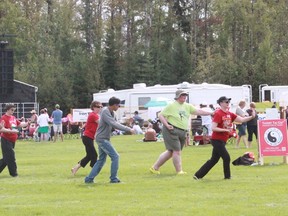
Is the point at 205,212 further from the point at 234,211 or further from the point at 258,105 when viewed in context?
the point at 258,105

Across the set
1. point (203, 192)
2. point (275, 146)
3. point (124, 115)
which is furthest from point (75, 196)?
Result: point (124, 115)

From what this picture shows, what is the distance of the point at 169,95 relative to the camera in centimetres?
4700

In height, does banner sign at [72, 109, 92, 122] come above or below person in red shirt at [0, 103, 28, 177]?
above

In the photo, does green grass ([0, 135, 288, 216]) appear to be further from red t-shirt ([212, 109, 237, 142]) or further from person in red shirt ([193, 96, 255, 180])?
red t-shirt ([212, 109, 237, 142])

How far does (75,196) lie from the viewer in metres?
13.5

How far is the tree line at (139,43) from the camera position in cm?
6456

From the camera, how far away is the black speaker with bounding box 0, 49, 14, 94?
36.1 meters

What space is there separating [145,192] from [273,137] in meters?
6.65

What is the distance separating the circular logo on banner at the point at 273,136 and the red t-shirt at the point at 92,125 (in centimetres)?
466

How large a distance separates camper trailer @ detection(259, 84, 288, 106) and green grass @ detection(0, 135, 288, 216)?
87.3 ft

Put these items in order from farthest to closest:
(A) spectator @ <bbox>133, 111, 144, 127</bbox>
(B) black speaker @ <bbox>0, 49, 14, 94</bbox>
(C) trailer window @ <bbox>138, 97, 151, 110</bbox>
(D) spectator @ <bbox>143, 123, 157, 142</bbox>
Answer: (C) trailer window @ <bbox>138, 97, 151, 110</bbox>, (A) spectator @ <bbox>133, 111, 144, 127</bbox>, (B) black speaker @ <bbox>0, 49, 14, 94</bbox>, (D) spectator @ <bbox>143, 123, 157, 142</bbox>

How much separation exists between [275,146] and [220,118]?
4441mm

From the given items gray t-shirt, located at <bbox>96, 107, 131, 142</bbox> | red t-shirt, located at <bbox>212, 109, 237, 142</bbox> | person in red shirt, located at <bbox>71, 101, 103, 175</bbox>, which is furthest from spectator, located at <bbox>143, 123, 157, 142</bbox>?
gray t-shirt, located at <bbox>96, 107, 131, 142</bbox>

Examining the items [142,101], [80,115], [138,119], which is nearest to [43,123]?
[80,115]
